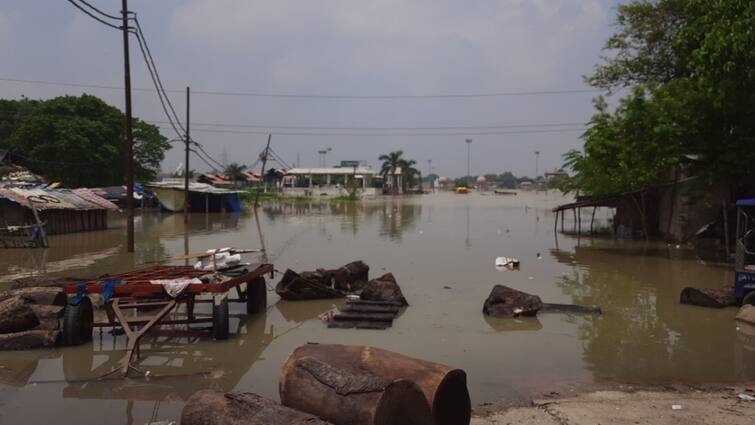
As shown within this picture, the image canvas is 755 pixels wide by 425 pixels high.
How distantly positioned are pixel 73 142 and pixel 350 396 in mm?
50043

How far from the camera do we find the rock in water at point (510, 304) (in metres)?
11.9

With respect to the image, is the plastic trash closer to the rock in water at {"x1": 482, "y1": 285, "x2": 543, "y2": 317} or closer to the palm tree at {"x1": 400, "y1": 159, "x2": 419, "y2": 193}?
the rock in water at {"x1": 482, "y1": 285, "x2": 543, "y2": 317}

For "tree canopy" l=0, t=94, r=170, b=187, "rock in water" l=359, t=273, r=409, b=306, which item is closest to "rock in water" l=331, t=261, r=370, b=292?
"rock in water" l=359, t=273, r=409, b=306

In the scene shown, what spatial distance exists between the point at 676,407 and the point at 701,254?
57.1ft

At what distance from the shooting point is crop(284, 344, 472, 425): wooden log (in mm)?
5449

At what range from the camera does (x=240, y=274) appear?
10602 mm

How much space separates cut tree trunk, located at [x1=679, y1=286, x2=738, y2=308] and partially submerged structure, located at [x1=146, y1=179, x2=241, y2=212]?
43.5 metres

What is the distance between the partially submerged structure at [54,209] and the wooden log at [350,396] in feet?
74.6

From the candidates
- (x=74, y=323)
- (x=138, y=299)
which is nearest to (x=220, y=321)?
(x=138, y=299)

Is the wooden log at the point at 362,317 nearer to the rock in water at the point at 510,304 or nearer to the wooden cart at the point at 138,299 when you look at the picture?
the wooden cart at the point at 138,299

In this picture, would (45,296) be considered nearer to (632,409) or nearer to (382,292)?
(382,292)

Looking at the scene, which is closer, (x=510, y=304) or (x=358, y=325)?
(x=358, y=325)

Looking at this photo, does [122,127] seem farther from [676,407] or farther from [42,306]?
[676,407]

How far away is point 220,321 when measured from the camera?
9.85m
